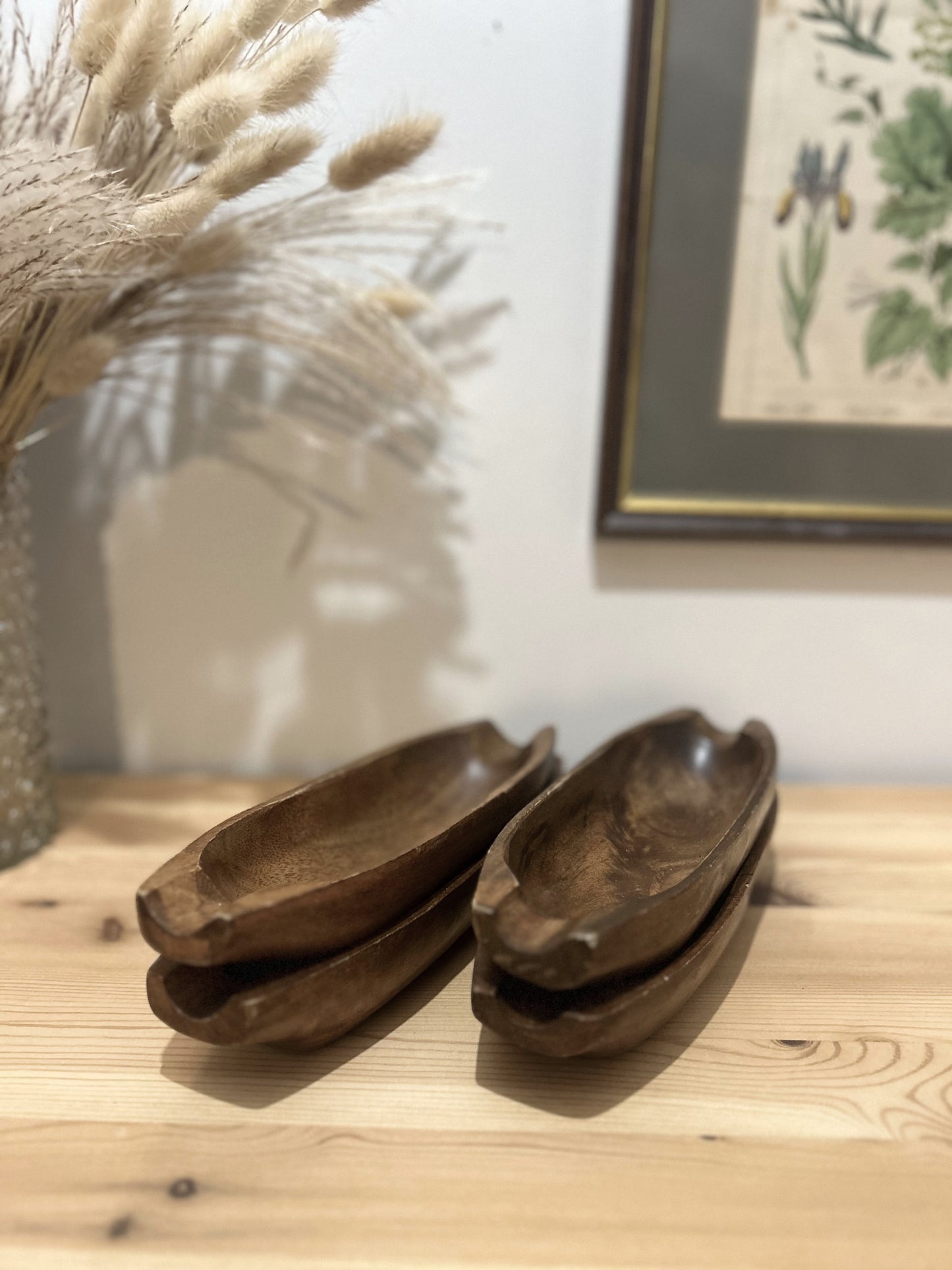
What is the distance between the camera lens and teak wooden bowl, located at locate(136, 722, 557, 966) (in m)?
0.38

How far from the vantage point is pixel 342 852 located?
21.0 inches

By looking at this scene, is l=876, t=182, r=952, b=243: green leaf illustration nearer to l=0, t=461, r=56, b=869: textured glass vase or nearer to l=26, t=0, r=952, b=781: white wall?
l=26, t=0, r=952, b=781: white wall

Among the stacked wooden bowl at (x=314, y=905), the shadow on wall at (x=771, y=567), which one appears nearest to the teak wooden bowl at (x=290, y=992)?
the stacked wooden bowl at (x=314, y=905)

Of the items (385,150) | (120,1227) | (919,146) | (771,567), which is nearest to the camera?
(120,1227)

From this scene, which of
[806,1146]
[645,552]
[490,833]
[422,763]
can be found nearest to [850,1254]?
[806,1146]

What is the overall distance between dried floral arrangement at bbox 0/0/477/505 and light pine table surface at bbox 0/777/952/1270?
35 cm

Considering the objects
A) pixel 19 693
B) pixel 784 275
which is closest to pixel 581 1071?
Result: pixel 19 693

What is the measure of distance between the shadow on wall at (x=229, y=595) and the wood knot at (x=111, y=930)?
22cm

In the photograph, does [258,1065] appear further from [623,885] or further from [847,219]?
[847,219]

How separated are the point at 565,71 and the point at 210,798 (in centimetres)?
61

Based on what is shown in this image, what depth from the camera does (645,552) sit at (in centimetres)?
70

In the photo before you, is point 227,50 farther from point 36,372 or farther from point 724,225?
point 724,225

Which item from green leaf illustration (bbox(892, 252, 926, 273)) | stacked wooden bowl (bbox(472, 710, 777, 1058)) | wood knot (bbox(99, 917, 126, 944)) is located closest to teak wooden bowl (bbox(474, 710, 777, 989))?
stacked wooden bowl (bbox(472, 710, 777, 1058))

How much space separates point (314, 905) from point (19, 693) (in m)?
0.29
